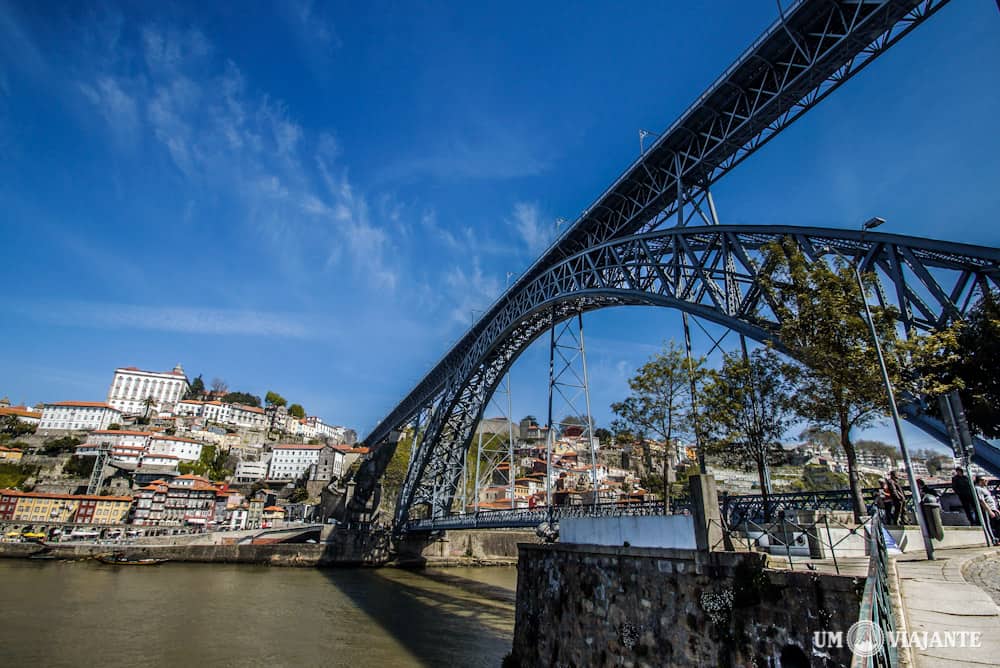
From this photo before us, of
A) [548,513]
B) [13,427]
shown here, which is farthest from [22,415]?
[548,513]

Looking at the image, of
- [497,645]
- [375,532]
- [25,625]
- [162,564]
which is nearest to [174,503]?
[162,564]

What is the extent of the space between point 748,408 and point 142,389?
118 meters

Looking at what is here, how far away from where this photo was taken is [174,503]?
49906mm

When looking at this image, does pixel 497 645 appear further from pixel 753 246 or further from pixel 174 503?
pixel 174 503

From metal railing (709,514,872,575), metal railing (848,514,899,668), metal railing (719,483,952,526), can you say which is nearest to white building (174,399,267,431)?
metal railing (719,483,952,526)

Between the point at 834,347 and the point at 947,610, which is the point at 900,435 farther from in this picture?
the point at 947,610

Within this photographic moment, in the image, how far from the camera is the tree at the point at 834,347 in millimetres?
9188

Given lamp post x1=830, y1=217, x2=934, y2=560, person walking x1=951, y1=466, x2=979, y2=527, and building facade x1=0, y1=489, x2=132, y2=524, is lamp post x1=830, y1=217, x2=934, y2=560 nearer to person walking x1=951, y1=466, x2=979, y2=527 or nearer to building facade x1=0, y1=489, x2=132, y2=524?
person walking x1=951, y1=466, x2=979, y2=527

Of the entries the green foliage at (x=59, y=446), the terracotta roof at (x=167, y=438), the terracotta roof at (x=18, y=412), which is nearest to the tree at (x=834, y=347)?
the terracotta roof at (x=167, y=438)

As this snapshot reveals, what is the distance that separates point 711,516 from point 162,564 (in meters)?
41.0

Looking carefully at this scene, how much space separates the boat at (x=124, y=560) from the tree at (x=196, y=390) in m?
85.9

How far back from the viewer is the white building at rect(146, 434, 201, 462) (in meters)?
67.4

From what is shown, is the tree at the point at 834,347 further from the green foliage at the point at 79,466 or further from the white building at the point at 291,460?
the white building at the point at 291,460

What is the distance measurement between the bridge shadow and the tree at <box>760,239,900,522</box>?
10.4 m
